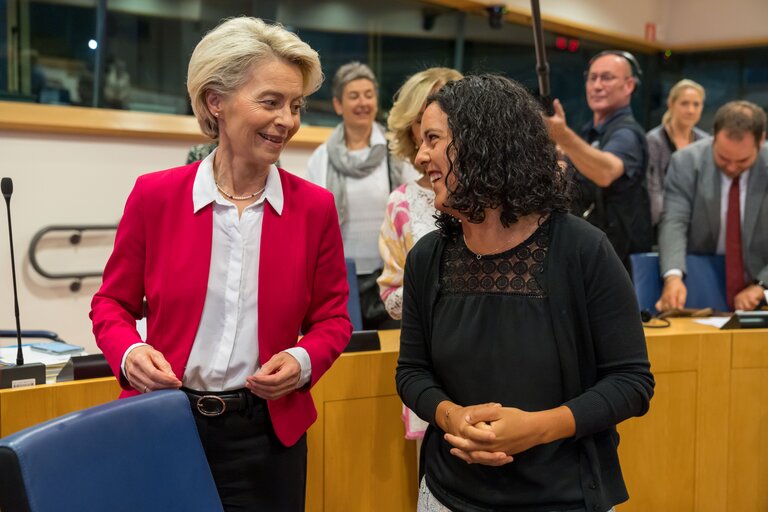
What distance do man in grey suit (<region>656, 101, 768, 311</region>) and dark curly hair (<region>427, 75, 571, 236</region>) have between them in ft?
6.41

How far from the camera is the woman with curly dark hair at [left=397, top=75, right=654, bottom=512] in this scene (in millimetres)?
1388

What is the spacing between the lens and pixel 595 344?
143 cm

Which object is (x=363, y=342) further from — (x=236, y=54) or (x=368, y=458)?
(x=236, y=54)

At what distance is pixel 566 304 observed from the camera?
1406 millimetres

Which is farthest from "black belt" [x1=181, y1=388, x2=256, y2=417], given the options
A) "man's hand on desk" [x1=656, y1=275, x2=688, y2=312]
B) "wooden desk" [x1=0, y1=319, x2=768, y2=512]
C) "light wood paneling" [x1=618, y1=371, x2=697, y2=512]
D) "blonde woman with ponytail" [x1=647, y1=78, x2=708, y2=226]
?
"blonde woman with ponytail" [x1=647, y1=78, x2=708, y2=226]

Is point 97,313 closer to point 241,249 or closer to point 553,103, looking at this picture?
point 241,249

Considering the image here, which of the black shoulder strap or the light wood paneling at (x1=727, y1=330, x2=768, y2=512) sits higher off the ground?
the black shoulder strap

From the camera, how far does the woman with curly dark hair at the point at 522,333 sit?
139cm

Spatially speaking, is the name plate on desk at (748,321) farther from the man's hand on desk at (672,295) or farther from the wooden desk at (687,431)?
the man's hand on desk at (672,295)

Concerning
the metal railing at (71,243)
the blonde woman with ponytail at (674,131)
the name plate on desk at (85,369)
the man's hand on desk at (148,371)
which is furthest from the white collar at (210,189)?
the blonde woman with ponytail at (674,131)

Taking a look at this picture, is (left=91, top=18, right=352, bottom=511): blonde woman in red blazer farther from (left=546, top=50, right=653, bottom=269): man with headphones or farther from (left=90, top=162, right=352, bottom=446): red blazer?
(left=546, top=50, right=653, bottom=269): man with headphones

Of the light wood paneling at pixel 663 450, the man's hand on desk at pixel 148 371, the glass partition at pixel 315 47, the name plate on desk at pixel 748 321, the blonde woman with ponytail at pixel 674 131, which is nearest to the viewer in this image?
the man's hand on desk at pixel 148 371

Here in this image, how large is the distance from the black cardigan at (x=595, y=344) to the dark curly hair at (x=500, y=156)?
78 millimetres

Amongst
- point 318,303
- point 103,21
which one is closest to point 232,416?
point 318,303
